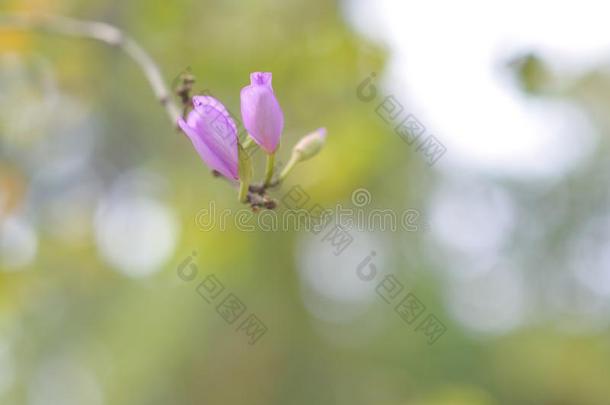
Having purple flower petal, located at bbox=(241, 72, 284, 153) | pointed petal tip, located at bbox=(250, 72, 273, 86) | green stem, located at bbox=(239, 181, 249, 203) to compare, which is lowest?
green stem, located at bbox=(239, 181, 249, 203)

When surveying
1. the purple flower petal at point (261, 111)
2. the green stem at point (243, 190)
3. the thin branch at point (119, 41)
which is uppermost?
the thin branch at point (119, 41)

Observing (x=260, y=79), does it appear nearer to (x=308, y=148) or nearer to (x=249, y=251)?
(x=308, y=148)

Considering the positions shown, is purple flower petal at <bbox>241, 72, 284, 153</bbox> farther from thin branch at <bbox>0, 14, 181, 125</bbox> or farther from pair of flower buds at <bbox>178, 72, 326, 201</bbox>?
thin branch at <bbox>0, 14, 181, 125</bbox>

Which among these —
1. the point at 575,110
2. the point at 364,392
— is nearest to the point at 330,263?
the point at 364,392

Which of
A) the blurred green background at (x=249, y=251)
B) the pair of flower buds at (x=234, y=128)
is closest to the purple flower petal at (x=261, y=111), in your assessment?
the pair of flower buds at (x=234, y=128)

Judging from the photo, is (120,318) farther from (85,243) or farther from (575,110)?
(575,110)

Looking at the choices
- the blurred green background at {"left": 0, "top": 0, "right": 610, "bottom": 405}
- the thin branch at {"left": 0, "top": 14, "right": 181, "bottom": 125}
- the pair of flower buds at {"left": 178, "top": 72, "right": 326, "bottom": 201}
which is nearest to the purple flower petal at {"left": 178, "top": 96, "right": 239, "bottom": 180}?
the pair of flower buds at {"left": 178, "top": 72, "right": 326, "bottom": 201}

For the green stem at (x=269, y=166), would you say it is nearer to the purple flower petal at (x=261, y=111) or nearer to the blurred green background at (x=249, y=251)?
the purple flower petal at (x=261, y=111)
